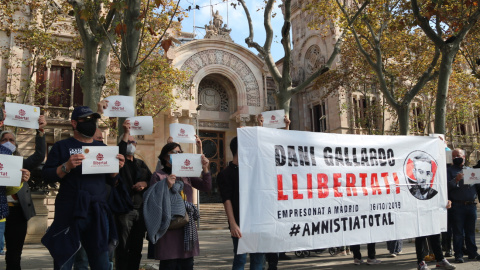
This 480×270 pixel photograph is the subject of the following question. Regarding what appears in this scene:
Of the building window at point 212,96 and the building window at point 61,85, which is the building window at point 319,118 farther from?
the building window at point 61,85

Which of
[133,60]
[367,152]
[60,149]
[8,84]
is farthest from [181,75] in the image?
[60,149]

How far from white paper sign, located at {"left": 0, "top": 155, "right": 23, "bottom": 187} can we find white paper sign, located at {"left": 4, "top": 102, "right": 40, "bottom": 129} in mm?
545

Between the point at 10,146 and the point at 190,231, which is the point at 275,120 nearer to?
the point at 190,231

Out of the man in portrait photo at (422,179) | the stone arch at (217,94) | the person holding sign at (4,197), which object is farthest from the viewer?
the stone arch at (217,94)

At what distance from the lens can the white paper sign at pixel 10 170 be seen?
4.09 m

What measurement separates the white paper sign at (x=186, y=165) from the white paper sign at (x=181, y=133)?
0.82 meters

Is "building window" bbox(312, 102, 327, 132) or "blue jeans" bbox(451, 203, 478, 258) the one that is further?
"building window" bbox(312, 102, 327, 132)

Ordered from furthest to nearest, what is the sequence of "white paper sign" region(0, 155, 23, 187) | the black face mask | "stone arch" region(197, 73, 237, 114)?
1. "stone arch" region(197, 73, 237, 114)
2. "white paper sign" region(0, 155, 23, 187)
3. the black face mask

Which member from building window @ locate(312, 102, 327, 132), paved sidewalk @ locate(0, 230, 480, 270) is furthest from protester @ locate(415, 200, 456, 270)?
building window @ locate(312, 102, 327, 132)

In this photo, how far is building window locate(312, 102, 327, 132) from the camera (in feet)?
85.9

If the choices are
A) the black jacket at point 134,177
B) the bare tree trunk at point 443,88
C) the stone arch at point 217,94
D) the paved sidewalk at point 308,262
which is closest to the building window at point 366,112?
the stone arch at point 217,94

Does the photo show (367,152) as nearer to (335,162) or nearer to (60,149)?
(335,162)

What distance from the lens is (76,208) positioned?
352cm

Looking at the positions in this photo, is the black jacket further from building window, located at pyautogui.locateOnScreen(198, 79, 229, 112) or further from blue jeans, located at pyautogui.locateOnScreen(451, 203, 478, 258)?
building window, located at pyautogui.locateOnScreen(198, 79, 229, 112)
